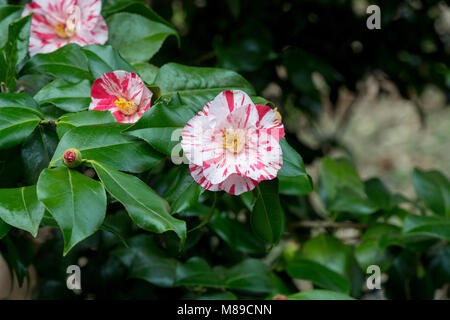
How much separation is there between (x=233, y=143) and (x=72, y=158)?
8.3 inches

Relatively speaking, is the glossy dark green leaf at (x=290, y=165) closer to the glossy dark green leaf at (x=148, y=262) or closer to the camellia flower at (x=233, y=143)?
the camellia flower at (x=233, y=143)

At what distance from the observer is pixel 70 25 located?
835mm

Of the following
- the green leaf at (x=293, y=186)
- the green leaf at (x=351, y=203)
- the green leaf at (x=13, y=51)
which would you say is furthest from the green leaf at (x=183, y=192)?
the green leaf at (x=351, y=203)

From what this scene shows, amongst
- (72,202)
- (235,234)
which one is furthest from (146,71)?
(235,234)

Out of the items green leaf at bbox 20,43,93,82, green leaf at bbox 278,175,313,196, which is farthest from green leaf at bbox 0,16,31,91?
green leaf at bbox 278,175,313,196

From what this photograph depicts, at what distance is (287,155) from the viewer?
0.66m

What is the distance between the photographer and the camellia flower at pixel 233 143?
0.62 meters

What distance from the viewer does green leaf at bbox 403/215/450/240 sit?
3.06 ft

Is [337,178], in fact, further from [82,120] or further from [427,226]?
[82,120]

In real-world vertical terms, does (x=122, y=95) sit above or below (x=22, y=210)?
above

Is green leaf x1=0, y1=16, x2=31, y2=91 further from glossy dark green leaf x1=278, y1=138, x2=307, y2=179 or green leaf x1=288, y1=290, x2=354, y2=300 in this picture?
green leaf x1=288, y1=290, x2=354, y2=300

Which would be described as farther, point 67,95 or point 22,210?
point 67,95

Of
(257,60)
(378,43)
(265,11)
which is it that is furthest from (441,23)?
(257,60)

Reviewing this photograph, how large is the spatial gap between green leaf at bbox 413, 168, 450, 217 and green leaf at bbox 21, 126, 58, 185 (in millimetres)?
845
